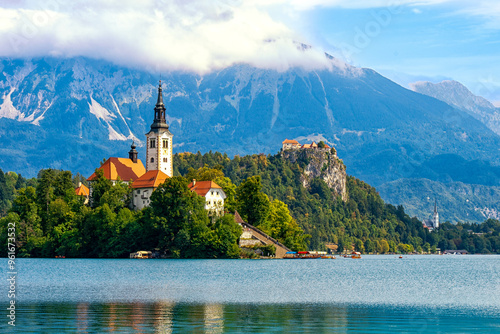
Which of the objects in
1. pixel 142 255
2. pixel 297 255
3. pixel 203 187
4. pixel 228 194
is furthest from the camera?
pixel 228 194

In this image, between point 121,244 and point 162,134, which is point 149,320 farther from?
point 162,134

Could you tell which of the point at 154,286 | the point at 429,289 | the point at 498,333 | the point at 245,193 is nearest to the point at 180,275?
the point at 154,286

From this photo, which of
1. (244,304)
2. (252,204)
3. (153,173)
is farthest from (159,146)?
(244,304)

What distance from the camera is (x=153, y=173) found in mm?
132500

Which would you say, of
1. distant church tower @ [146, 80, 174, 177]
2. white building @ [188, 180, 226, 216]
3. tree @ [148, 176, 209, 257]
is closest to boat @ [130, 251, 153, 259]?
tree @ [148, 176, 209, 257]

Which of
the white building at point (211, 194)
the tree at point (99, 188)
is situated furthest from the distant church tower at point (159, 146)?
the white building at point (211, 194)

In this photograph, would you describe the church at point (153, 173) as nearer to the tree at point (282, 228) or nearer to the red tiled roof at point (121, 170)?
the red tiled roof at point (121, 170)

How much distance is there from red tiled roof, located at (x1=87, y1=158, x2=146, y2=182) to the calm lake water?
2354 inches

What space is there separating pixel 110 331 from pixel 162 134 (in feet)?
360

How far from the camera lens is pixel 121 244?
11425 centimetres

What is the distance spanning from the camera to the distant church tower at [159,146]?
472ft

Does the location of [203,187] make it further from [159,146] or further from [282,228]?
[159,146]

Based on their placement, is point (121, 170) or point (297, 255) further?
point (121, 170)

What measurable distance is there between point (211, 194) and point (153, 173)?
48.0 ft
